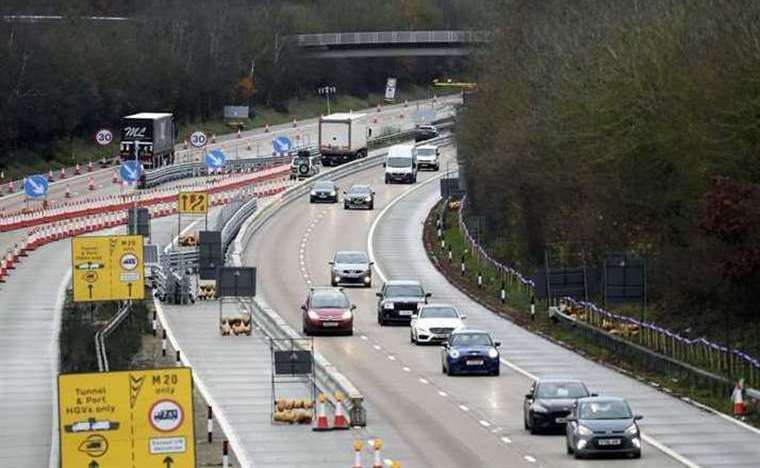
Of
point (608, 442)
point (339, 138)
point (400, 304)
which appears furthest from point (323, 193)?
point (608, 442)

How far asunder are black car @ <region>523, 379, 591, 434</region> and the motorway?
0.28 meters

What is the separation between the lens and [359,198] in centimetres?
10562

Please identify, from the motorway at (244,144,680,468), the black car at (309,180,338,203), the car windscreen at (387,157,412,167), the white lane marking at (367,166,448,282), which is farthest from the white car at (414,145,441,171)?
Result: the motorway at (244,144,680,468)

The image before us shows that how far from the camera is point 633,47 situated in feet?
230

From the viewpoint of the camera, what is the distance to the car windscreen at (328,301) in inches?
2482

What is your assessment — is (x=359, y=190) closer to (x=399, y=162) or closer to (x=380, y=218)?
(x=380, y=218)

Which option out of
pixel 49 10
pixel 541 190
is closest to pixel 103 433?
pixel 541 190

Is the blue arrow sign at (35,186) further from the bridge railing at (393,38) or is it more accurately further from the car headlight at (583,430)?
the bridge railing at (393,38)

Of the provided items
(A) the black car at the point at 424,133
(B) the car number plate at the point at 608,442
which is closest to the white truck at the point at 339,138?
(A) the black car at the point at 424,133

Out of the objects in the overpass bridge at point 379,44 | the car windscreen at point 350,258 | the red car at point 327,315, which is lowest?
the red car at point 327,315

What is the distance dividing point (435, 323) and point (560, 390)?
18.1 meters

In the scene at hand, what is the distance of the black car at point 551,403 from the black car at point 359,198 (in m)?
63.7

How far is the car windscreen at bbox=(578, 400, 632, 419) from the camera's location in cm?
3853

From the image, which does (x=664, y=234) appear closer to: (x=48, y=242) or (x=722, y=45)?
(x=722, y=45)
